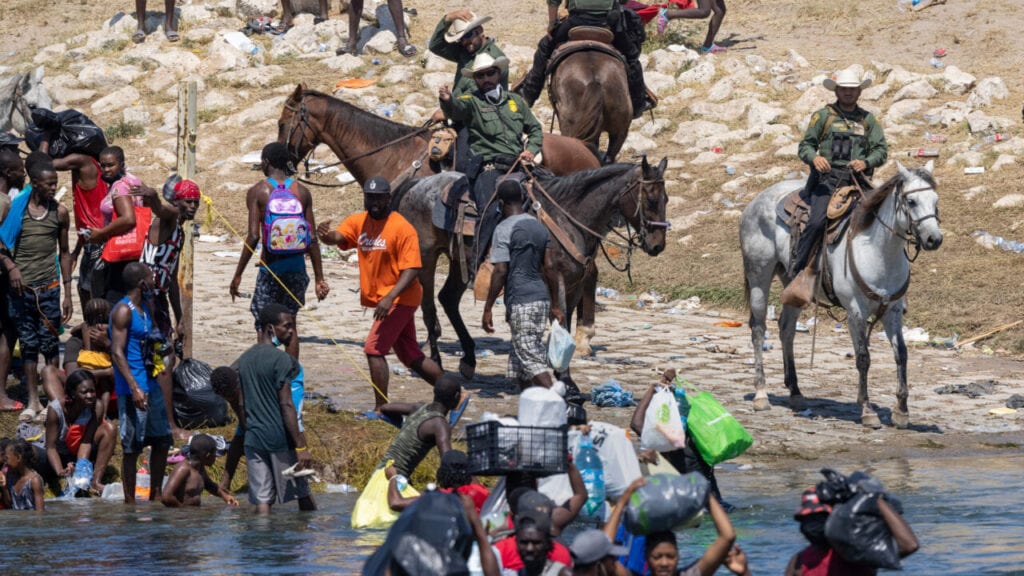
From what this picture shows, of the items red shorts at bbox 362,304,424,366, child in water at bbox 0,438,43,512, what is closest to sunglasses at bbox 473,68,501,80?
red shorts at bbox 362,304,424,366

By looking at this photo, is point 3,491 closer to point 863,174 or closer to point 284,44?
point 863,174

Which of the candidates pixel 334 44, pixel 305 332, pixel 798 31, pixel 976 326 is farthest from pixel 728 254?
pixel 334 44

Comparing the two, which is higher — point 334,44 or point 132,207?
point 334,44

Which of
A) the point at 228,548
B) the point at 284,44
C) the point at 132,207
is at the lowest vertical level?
the point at 228,548

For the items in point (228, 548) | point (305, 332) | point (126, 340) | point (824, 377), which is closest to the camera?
point (228, 548)

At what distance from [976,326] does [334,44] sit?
1390 cm

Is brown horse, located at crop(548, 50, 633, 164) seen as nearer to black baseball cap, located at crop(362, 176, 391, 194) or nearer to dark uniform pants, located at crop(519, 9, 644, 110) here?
dark uniform pants, located at crop(519, 9, 644, 110)

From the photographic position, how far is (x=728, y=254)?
19453 millimetres

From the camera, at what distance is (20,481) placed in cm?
1074

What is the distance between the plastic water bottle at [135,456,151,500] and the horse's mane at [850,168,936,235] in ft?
19.8

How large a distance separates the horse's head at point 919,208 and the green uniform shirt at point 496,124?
305 cm

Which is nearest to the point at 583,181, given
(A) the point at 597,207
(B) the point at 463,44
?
(A) the point at 597,207

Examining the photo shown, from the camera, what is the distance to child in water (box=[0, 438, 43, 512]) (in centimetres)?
1067

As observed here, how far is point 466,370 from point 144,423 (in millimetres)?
4495
